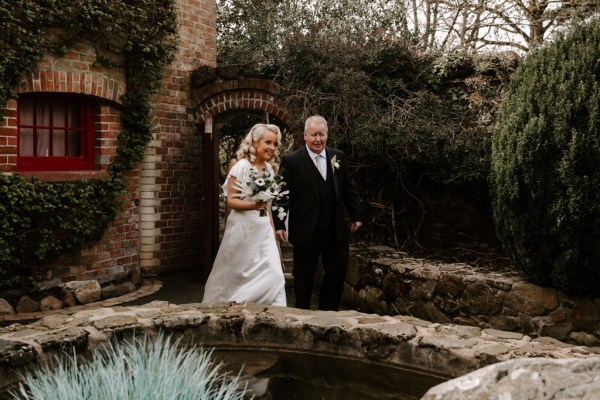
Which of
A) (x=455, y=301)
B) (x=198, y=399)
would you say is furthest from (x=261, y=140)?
(x=198, y=399)

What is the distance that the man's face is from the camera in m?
5.21

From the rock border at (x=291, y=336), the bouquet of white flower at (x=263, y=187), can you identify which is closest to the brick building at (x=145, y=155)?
the bouquet of white flower at (x=263, y=187)

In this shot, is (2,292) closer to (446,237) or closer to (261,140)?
(261,140)

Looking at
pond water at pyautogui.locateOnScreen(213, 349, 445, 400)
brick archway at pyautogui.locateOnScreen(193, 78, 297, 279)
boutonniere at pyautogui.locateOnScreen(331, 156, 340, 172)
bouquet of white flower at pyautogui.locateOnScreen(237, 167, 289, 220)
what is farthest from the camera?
brick archway at pyautogui.locateOnScreen(193, 78, 297, 279)

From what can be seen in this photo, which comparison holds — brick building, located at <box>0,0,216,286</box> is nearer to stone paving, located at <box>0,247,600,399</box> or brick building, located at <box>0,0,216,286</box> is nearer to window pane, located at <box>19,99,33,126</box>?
window pane, located at <box>19,99,33,126</box>

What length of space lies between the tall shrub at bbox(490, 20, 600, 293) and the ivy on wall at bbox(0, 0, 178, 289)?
489 cm

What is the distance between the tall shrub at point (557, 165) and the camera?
4.76m

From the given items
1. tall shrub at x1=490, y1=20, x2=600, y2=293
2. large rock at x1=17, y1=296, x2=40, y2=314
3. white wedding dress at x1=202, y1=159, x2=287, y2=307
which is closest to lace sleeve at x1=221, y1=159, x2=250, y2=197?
white wedding dress at x1=202, y1=159, x2=287, y2=307

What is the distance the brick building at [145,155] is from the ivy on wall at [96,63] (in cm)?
16

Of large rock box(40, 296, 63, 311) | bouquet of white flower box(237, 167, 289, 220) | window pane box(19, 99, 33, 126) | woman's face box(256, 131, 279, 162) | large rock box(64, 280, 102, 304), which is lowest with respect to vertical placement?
large rock box(40, 296, 63, 311)

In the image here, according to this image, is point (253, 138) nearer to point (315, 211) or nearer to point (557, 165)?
point (315, 211)

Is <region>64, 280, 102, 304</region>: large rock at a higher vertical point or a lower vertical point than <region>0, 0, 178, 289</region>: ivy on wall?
lower

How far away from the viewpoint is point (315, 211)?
17.1 feet

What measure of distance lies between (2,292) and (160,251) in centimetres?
244
